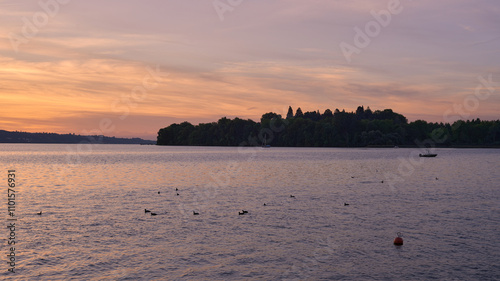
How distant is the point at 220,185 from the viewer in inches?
2970

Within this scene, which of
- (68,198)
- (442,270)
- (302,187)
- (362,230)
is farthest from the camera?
(302,187)

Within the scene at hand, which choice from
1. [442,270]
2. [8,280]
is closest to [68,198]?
[8,280]

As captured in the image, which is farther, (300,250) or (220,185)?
(220,185)

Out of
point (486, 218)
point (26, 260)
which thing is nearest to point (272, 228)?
point (26, 260)

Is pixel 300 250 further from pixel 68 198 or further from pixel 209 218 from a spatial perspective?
pixel 68 198

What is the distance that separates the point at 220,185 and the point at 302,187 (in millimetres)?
14530

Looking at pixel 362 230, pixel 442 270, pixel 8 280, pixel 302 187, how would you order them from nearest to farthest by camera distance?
1. pixel 8 280
2. pixel 442 270
3. pixel 362 230
4. pixel 302 187

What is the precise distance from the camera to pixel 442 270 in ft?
85.7

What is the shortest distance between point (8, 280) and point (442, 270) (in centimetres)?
2551

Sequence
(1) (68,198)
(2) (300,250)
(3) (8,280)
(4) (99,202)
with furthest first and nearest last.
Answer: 1. (1) (68,198)
2. (4) (99,202)
3. (2) (300,250)
4. (3) (8,280)

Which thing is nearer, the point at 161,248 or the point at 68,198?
the point at 161,248

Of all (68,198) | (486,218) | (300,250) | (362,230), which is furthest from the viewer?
(68,198)

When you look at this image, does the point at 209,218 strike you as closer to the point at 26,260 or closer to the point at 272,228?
the point at 272,228

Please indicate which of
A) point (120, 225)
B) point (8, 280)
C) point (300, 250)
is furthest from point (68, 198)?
point (300, 250)
